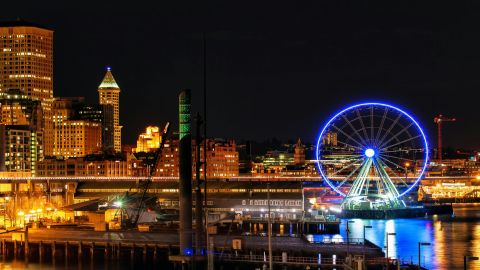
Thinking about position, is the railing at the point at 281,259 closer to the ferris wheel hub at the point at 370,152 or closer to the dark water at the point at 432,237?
the dark water at the point at 432,237

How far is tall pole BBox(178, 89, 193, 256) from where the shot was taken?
66.4m

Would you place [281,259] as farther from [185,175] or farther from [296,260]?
[185,175]

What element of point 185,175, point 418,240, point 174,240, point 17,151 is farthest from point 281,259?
point 17,151

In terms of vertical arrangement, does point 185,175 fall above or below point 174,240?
above

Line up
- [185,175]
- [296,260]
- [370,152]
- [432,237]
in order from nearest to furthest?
1. [185,175]
2. [296,260]
3. [432,237]
4. [370,152]

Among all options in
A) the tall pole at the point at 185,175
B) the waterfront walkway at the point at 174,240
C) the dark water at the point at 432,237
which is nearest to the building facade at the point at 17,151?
the dark water at the point at 432,237

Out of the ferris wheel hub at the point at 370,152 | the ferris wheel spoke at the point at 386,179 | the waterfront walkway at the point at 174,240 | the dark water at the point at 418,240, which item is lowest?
the dark water at the point at 418,240

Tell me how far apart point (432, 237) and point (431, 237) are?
0.10 metres

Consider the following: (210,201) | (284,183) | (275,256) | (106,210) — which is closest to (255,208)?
(210,201)

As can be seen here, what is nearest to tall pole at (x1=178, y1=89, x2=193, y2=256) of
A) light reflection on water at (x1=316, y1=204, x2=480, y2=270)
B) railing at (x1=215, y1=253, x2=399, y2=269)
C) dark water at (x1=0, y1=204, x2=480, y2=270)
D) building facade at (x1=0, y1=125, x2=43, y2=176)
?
railing at (x1=215, y1=253, x2=399, y2=269)

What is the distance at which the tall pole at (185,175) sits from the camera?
6638cm

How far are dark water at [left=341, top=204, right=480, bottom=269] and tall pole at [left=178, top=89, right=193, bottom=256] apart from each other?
13.9 meters

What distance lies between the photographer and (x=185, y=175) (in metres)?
66.2

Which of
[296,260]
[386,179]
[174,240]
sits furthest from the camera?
[386,179]
